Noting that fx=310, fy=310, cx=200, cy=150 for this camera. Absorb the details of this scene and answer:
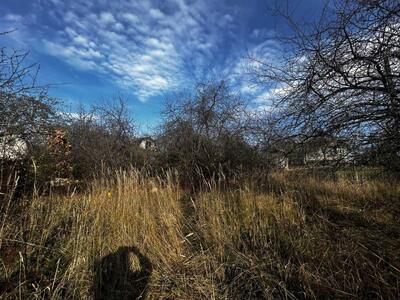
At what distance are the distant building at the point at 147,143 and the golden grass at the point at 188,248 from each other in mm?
9691

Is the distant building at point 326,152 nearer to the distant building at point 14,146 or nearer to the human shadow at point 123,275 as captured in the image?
the human shadow at point 123,275

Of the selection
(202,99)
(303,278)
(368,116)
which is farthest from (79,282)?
(202,99)

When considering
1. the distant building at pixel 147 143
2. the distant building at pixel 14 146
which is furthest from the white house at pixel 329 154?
the distant building at pixel 147 143

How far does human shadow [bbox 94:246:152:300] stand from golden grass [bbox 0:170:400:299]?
0.01 meters

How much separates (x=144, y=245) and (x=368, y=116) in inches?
130

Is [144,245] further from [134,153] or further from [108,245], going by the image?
[134,153]

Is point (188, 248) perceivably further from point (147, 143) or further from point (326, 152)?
point (147, 143)

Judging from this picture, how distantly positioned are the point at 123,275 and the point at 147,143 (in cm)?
1260

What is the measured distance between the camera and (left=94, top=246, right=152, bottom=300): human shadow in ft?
9.35

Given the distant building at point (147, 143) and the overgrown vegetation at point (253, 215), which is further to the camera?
the distant building at point (147, 143)

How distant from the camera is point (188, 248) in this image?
380 cm

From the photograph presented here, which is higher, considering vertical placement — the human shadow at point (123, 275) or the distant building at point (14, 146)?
the distant building at point (14, 146)

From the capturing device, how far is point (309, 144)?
4.66 meters

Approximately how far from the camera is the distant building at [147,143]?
1473 cm
